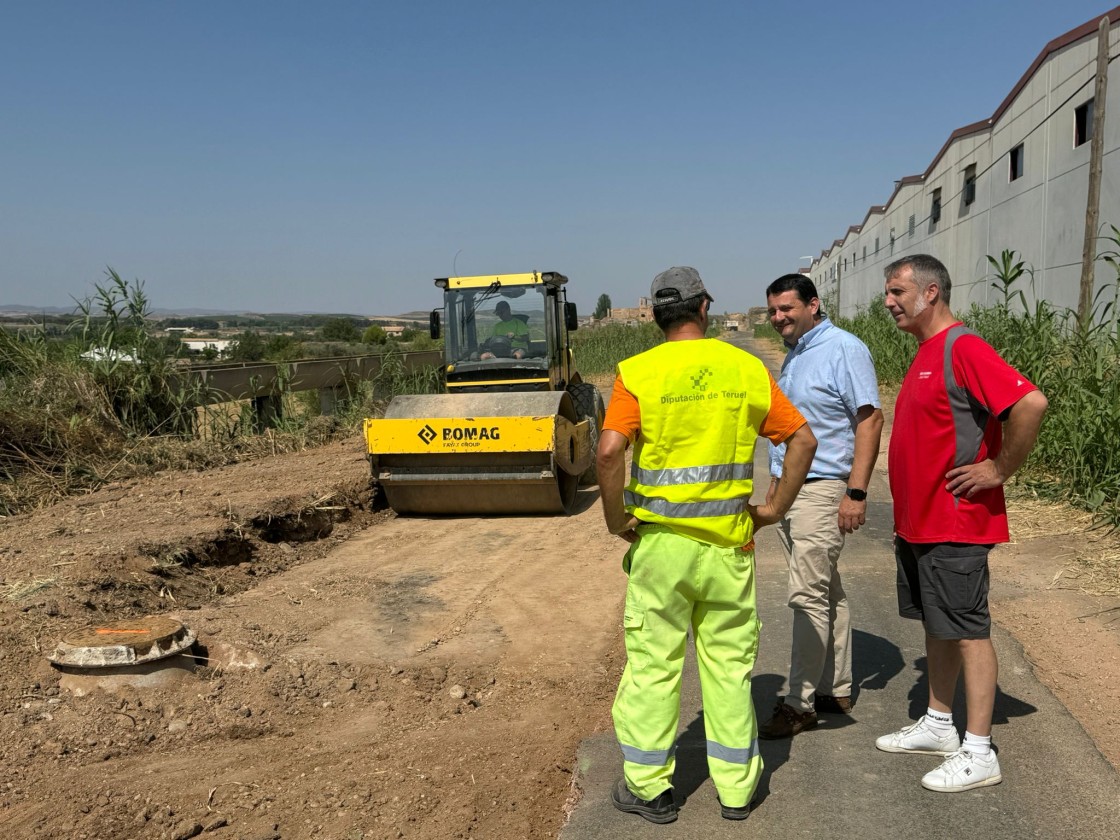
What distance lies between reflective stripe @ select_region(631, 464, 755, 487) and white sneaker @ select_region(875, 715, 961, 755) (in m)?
1.39

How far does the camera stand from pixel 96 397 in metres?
10.6

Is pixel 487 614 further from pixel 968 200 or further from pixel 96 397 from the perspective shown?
pixel 968 200

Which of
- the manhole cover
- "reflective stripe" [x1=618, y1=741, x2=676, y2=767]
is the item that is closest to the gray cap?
"reflective stripe" [x1=618, y1=741, x2=676, y2=767]

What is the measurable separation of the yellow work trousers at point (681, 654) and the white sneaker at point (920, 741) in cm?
79

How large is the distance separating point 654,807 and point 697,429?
52.0 inches

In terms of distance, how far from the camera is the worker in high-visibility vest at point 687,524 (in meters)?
3.13

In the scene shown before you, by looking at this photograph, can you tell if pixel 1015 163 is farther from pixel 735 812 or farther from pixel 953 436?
pixel 735 812

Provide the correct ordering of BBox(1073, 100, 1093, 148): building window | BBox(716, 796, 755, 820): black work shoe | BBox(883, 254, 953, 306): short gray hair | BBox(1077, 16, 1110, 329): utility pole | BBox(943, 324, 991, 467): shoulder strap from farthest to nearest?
BBox(1073, 100, 1093, 148): building window → BBox(1077, 16, 1110, 329): utility pole → BBox(883, 254, 953, 306): short gray hair → BBox(943, 324, 991, 467): shoulder strap → BBox(716, 796, 755, 820): black work shoe

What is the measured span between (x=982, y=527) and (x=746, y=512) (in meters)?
0.87

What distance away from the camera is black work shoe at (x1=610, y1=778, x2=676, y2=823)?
3.27m

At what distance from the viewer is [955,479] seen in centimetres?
336

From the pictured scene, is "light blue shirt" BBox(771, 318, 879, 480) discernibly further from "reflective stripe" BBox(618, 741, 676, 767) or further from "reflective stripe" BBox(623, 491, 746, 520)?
"reflective stripe" BBox(618, 741, 676, 767)

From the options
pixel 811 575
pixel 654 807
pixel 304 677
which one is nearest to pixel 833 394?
pixel 811 575

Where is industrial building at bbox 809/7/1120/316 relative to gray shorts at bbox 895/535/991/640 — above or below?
above
